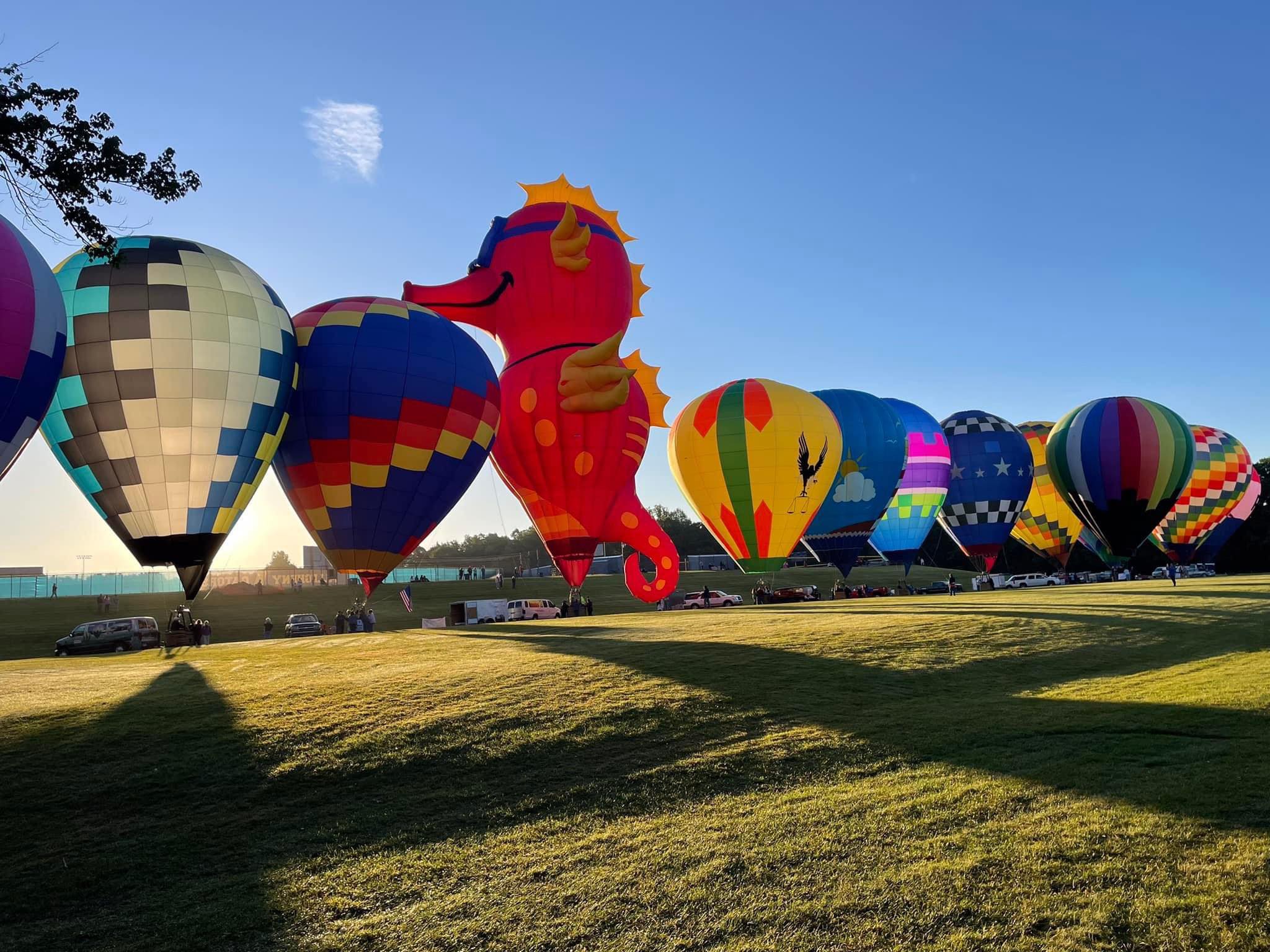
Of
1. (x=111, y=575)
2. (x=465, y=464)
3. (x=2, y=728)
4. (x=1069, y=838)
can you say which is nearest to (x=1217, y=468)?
(x=465, y=464)

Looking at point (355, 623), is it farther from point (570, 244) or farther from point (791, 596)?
point (791, 596)

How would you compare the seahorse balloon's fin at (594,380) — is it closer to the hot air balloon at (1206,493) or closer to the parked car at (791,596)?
the parked car at (791,596)

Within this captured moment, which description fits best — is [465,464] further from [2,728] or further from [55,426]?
[2,728]

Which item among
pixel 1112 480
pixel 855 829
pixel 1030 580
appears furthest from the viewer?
pixel 1030 580

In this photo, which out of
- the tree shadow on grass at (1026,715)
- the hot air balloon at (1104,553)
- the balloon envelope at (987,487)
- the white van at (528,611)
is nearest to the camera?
the tree shadow on grass at (1026,715)

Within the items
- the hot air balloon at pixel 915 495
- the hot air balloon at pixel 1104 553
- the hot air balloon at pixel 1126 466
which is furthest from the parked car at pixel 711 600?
the hot air balloon at pixel 1104 553

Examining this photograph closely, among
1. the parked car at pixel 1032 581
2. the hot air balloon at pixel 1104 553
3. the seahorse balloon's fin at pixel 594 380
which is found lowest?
the parked car at pixel 1032 581

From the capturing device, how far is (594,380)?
26312 mm

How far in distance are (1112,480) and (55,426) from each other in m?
40.4

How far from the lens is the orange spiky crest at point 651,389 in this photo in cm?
3056

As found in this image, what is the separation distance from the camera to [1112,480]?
42.3 m

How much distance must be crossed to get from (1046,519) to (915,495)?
507 inches

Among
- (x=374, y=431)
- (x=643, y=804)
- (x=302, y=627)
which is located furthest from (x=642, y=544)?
(x=643, y=804)

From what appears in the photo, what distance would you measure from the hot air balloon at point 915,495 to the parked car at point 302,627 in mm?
24191
